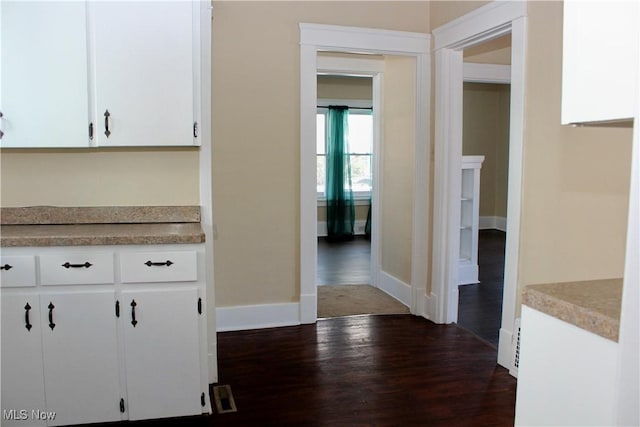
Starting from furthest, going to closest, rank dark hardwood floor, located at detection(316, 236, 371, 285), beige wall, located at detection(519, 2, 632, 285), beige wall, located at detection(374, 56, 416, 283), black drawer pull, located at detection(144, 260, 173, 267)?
dark hardwood floor, located at detection(316, 236, 371, 285)
beige wall, located at detection(374, 56, 416, 283)
beige wall, located at detection(519, 2, 632, 285)
black drawer pull, located at detection(144, 260, 173, 267)

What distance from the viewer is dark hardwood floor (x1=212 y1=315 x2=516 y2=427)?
2.68 m

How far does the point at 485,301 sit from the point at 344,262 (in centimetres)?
214

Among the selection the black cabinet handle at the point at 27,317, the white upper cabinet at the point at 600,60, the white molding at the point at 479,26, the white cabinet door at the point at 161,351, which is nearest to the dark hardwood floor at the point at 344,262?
the white molding at the point at 479,26

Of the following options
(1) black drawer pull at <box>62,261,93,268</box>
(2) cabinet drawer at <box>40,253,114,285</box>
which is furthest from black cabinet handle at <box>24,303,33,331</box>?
(1) black drawer pull at <box>62,261,93,268</box>

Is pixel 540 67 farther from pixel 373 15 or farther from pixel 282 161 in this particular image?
pixel 282 161

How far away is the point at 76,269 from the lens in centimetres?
237

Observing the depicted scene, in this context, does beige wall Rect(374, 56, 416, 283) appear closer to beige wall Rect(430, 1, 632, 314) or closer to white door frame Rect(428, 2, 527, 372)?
white door frame Rect(428, 2, 527, 372)

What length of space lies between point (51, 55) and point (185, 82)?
2.05 feet

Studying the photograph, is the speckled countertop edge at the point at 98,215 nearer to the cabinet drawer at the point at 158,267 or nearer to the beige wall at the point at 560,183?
the cabinet drawer at the point at 158,267

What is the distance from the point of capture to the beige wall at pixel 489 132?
349 inches

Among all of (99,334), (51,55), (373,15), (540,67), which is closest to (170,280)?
(99,334)

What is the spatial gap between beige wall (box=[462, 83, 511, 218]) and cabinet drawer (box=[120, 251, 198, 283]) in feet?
23.3

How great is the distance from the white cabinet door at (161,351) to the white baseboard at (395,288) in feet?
7.93

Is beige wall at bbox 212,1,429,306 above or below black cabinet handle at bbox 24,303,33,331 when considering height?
above
